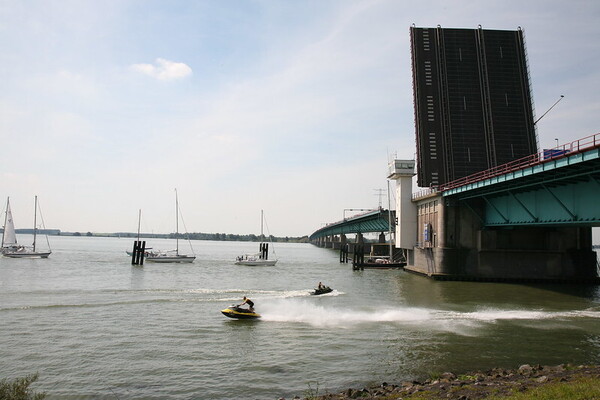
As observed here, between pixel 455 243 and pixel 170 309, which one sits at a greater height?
pixel 455 243

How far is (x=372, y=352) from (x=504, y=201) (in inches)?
1162

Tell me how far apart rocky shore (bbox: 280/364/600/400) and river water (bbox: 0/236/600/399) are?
1.32 metres

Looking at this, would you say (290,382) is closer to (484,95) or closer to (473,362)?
(473,362)

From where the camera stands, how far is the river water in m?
16.0

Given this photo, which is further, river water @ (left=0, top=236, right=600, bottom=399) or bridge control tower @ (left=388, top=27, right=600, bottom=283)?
bridge control tower @ (left=388, top=27, right=600, bottom=283)

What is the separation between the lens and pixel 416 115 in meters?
54.6

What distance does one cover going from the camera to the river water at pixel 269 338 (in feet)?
52.5

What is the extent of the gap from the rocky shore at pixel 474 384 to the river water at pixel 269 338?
132 centimetres

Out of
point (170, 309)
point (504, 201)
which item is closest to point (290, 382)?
point (170, 309)

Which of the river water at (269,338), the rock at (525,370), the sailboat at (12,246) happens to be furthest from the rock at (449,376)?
the sailboat at (12,246)

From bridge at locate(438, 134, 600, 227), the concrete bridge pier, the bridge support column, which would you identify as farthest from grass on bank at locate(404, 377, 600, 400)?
the bridge support column

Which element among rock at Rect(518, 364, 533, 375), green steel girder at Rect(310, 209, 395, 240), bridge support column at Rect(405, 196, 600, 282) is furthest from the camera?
green steel girder at Rect(310, 209, 395, 240)

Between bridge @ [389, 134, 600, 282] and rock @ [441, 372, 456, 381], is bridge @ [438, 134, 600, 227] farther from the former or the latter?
rock @ [441, 372, 456, 381]

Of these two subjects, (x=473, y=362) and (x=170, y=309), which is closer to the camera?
(x=473, y=362)
